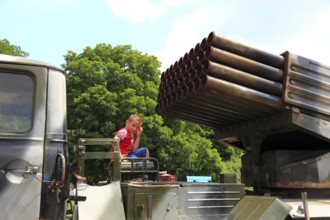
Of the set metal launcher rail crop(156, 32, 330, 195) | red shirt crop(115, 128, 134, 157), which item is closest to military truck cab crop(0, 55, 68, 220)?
metal launcher rail crop(156, 32, 330, 195)

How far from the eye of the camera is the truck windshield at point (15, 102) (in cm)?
304

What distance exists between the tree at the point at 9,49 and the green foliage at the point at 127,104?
588 cm

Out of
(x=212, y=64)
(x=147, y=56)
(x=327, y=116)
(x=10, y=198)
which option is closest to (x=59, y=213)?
(x=10, y=198)

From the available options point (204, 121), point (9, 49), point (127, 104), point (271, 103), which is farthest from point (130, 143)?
point (9, 49)

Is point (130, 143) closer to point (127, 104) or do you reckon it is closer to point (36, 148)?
point (36, 148)

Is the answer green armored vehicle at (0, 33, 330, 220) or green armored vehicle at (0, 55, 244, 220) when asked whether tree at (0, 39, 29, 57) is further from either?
green armored vehicle at (0, 55, 244, 220)

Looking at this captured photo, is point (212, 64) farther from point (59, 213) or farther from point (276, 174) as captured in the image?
point (59, 213)

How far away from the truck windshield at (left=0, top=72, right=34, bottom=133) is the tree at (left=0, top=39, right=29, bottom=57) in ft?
81.8

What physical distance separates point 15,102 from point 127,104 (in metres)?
16.2

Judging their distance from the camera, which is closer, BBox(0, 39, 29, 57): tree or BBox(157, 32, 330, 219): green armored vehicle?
BBox(157, 32, 330, 219): green armored vehicle

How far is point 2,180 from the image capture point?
291cm

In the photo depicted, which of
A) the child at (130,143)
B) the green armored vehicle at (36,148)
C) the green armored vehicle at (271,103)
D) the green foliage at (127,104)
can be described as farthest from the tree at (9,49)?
the green armored vehicle at (36,148)

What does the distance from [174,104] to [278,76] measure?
4.15 ft

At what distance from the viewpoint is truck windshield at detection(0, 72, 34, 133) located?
3.04 meters
